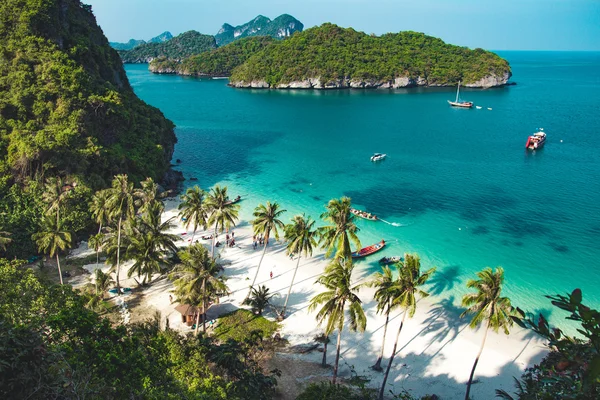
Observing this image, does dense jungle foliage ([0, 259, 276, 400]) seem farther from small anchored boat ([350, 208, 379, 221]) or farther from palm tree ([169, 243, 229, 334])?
small anchored boat ([350, 208, 379, 221])

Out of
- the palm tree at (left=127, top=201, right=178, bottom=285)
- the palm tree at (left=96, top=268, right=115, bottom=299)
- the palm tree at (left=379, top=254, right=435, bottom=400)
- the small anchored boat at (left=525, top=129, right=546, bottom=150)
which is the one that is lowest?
the palm tree at (left=96, top=268, right=115, bottom=299)

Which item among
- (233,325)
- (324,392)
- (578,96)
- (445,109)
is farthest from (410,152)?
(578,96)

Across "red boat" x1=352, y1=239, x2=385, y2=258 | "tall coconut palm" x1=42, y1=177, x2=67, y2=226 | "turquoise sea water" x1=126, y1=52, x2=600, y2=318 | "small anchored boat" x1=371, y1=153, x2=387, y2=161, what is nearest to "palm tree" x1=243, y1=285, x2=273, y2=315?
"red boat" x1=352, y1=239, x2=385, y2=258

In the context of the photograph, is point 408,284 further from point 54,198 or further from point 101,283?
→ point 54,198

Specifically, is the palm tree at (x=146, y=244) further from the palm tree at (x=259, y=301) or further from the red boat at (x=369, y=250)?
the red boat at (x=369, y=250)

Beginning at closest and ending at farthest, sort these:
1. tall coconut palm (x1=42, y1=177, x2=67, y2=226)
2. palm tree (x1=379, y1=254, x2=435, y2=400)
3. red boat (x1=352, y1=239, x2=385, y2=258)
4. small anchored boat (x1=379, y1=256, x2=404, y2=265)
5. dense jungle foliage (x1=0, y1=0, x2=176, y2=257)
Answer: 1. palm tree (x1=379, y1=254, x2=435, y2=400)
2. tall coconut palm (x1=42, y1=177, x2=67, y2=226)
3. small anchored boat (x1=379, y1=256, x2=404, y2=265)
4. dense jungle foliage (x1=0, y1=0, x2=176, y2=257)
5. red boat (x1=352, y1=239, x2=385, y2=258)

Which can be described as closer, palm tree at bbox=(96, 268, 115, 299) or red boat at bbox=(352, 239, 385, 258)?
palm tree at bbox=(96, 268, 115, 299)

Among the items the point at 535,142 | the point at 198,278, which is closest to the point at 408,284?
the point at 198,278
